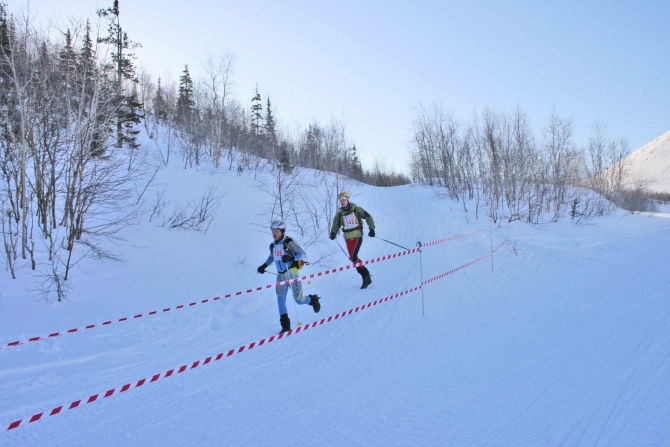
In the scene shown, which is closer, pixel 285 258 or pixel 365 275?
pixel 285 258

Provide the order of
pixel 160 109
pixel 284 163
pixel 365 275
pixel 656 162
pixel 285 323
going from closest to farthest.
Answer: pixel 285 323, pixel 365 275, pixel 284 163, pixel 160 109, pixel 656 162

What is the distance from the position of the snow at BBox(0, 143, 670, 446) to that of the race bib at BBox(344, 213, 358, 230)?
171 centimetres

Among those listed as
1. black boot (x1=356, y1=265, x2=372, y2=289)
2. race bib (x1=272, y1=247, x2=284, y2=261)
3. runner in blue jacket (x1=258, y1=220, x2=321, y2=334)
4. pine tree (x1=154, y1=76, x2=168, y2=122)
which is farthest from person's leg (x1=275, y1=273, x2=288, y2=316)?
pine tree (x1=154, y1=76, x2=168, y2=122)

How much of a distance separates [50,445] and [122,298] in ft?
16.1

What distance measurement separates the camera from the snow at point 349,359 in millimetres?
3430

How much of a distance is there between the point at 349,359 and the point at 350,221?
459 centimetres

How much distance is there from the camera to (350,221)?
918cm

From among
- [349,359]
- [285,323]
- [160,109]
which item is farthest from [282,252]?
[160,109]

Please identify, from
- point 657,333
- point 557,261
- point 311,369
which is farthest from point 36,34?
point 557,261

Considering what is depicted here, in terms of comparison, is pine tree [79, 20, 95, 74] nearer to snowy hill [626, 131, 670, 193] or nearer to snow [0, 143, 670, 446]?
snow [0, 143, 670, 446]

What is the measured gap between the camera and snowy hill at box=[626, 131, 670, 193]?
99169mm

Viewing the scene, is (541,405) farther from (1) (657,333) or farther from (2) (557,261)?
(2) (557,261)

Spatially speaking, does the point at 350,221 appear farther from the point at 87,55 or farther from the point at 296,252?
the point at 87,55

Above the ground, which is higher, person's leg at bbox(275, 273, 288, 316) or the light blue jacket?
the light blue jacket
